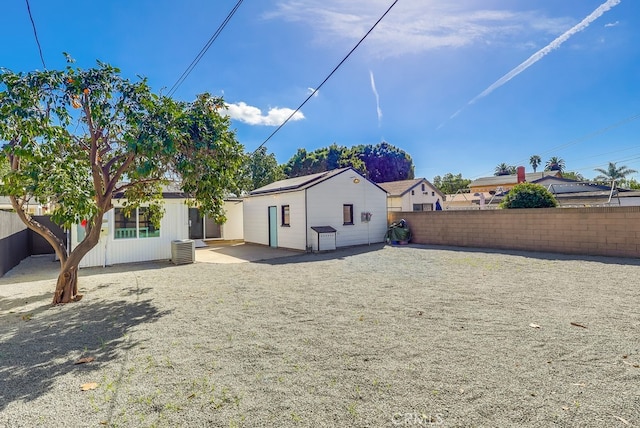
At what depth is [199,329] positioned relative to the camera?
14.5ft

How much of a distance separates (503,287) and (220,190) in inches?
246

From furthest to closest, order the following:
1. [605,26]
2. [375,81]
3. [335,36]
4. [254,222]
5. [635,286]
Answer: [254,222]
[375,81]
[605,26]
[335,36]
[635,286]

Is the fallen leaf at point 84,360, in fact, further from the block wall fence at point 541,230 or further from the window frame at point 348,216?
the block wall fence at point 541,230

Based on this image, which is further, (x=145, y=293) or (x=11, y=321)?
(x=145, y=293)

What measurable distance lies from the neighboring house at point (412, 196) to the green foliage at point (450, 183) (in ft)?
73.2

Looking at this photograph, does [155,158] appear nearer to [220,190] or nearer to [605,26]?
[220,190]

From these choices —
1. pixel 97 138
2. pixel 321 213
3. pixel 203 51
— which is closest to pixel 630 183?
pixel 321 213

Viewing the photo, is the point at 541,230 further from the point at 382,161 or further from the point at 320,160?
the point at 382,161

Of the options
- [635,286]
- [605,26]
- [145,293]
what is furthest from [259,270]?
[605,26]

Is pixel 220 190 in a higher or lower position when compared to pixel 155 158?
lower

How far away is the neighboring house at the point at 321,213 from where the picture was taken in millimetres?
13438

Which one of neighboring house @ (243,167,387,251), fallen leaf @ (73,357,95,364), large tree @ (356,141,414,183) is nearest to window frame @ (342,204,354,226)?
neighboring house @ (243,167,387,251)

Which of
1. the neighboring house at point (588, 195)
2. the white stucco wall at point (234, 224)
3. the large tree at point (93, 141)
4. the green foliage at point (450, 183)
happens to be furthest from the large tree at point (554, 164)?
the large tree at point (93, 141)

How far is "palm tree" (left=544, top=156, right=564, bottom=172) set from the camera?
6325cm
